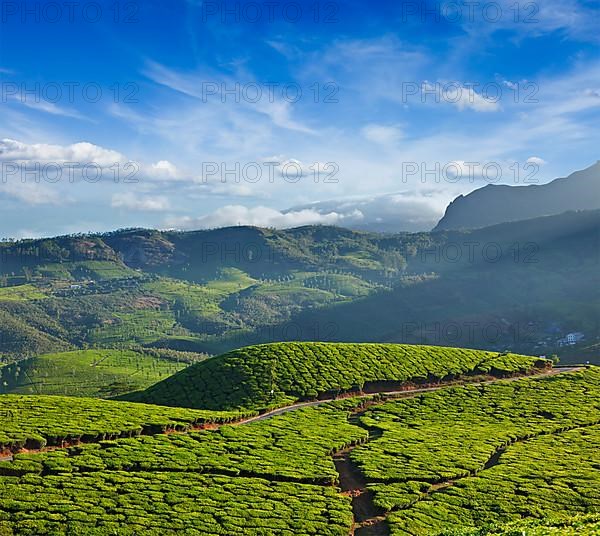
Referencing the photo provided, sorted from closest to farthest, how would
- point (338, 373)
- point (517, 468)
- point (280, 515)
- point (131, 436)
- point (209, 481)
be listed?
point (280, 515) < point (209, 481) < point (517, 468) < point (131, 436) < point (338, 373)

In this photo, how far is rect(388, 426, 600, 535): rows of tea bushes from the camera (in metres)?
42.3

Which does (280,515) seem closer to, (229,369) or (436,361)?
(229,369)

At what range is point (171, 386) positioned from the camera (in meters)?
91.3

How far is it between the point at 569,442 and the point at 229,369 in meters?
53.3

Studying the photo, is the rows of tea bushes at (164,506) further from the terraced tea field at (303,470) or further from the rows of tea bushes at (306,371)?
the rows of tea bushes at (306,371)

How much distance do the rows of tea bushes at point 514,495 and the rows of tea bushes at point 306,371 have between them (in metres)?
32.7

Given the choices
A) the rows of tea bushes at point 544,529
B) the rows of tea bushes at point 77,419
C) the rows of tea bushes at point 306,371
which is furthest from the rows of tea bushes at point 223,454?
the rows of tea bushes at point 544,529

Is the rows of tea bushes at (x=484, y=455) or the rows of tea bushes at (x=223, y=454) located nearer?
the rows of tea bushes at (x=484, y=455)

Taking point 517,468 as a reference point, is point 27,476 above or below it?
above

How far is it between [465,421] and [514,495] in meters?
25.6

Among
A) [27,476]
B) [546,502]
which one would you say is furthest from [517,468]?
[27,476]

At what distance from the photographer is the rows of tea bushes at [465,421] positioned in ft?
177

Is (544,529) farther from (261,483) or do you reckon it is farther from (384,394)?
(384,394)

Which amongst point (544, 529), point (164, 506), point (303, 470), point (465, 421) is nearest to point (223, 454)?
point (303, 470)
